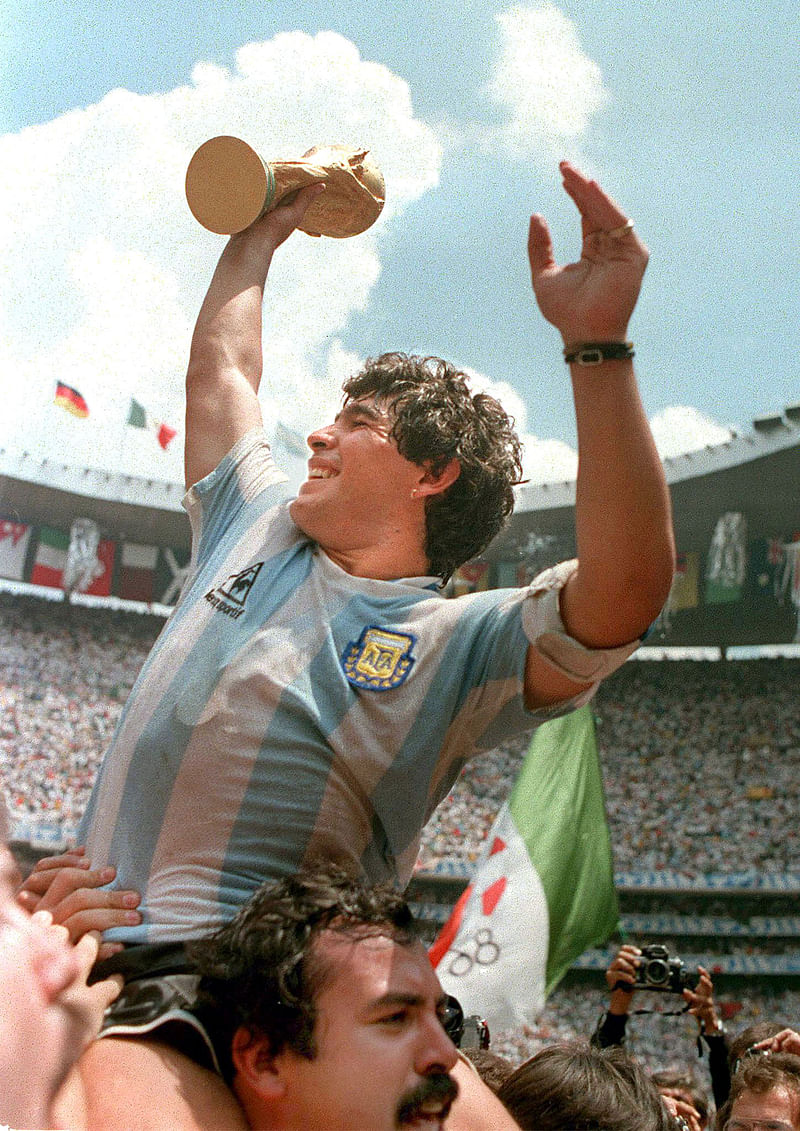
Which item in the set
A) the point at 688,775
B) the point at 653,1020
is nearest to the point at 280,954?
the point at 653,1020

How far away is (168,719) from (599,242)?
72 cm

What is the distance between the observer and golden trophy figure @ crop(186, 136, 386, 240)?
159 centimetres

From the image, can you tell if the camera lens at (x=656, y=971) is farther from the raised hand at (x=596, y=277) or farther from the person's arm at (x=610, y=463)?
the raised hand at (x=596, y=277)

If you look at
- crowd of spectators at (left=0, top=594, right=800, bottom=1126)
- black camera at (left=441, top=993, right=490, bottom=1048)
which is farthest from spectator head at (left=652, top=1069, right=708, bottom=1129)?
crowd of spectators at (left=0, top=594, right=800, bottom=1126)

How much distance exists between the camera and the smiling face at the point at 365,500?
1449 mm

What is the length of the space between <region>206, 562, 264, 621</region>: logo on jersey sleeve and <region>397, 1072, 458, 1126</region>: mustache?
0.56 m

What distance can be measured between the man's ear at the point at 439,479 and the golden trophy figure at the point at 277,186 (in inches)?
19.0

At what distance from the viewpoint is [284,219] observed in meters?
1.69

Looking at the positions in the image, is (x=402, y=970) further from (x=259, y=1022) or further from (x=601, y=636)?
(x=601, y=636)

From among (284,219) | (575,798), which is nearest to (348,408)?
(284,219)

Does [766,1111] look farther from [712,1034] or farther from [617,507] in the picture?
[617,507]

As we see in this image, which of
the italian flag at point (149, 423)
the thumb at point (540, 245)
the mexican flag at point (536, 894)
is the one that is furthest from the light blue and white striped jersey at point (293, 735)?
the mexican flag at point (536, 894)

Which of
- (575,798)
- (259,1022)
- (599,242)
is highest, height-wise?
(599,242)

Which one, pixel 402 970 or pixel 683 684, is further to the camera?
pixel 683 684
